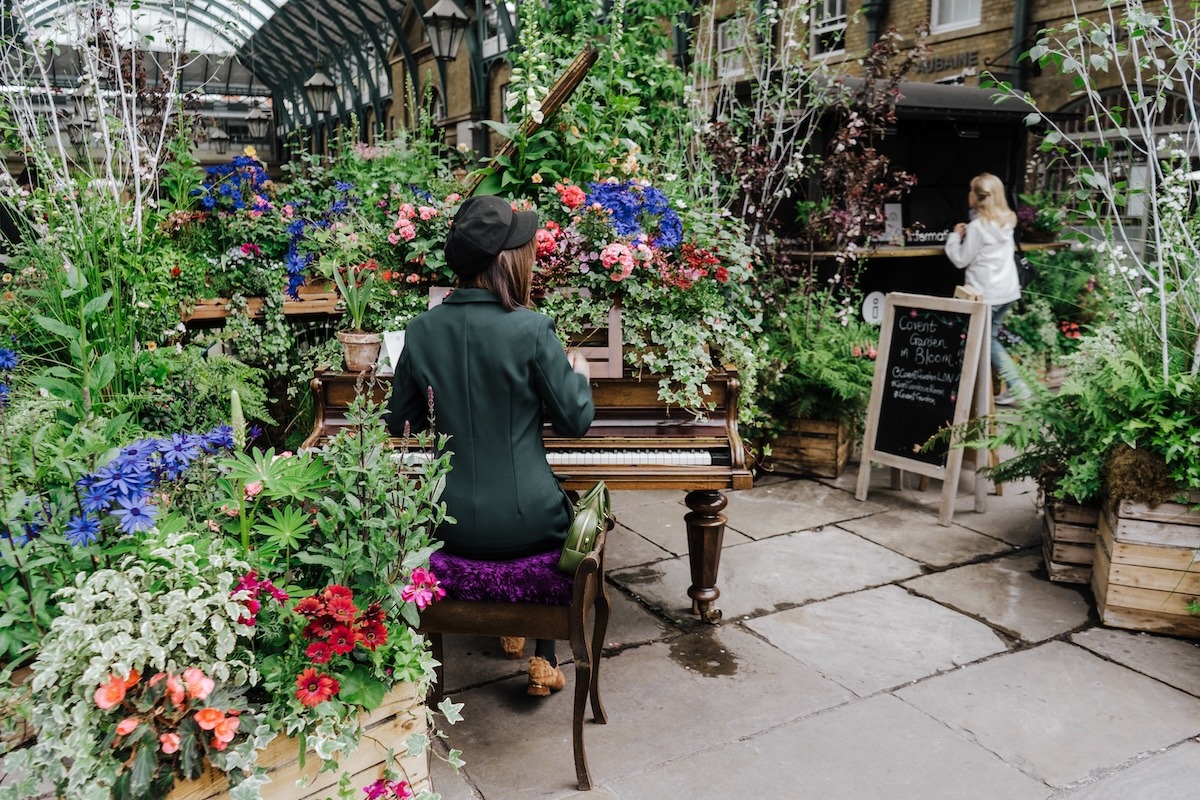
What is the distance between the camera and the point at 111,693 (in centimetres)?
157

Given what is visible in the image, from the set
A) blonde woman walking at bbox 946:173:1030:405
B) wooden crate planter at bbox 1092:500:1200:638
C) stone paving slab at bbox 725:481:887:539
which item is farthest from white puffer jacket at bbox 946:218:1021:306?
wooden crate planter at bbox 1092:500:1200:638

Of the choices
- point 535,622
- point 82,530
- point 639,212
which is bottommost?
point 535,622

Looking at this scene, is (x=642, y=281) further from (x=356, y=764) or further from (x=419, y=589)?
(x=356, y=764)

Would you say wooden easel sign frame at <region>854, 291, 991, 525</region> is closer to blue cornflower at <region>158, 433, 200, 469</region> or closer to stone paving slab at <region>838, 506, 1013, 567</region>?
stone paving slab at <region>838, 506, 1013, 567</region>

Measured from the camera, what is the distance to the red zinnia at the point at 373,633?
1.90 metres

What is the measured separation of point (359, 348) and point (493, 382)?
1.20m

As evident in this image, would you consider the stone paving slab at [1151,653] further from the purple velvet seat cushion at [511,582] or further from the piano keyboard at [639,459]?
the purple velvet seat cushion at [511,582]

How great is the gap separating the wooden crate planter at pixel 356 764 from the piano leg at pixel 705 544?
1669mm

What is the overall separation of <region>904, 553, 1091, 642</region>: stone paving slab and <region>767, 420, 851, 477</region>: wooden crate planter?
5.00 feet

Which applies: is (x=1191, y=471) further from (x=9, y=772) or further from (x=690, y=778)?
(x=9, y=772)

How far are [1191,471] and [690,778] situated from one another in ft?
7.82

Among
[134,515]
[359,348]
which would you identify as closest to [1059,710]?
[359,348]

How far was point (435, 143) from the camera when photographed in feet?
21.0

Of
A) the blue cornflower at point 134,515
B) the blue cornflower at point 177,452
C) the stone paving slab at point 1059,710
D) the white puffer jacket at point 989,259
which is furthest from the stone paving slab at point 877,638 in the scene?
the white puffer jacket at point 989,259
